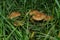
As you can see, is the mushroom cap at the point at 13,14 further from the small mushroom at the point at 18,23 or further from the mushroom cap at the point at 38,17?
the mushroom cap at the point at 38,17

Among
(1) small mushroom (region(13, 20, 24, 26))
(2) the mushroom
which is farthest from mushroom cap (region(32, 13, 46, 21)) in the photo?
(1) small mushroom (region(13, 20, 24, 26))

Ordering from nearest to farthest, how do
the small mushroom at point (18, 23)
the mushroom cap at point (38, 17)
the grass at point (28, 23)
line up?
the grass at point (28, 23) → the small mushroom at point (18, 23) → the mushroom cap at point (38, 17)

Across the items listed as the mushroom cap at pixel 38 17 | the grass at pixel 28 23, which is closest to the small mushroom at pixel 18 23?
the grass at pixel 28 23

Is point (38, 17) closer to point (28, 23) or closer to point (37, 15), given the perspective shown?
point (37, 15)

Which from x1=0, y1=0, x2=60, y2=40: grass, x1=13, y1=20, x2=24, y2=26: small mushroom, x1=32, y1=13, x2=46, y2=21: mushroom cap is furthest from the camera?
x1=32, y1=13, x2=46, y2=21: mushroom cap

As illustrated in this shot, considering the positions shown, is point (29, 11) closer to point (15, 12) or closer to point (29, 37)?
point (15, 12)

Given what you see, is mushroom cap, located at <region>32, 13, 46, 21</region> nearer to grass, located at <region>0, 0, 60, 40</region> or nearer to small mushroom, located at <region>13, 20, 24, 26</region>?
grass, located at <region>0, 0, 60, 40</region>

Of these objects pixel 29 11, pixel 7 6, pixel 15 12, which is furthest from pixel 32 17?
pixel 7 6

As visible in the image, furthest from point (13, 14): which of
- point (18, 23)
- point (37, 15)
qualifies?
point (37, 15)
